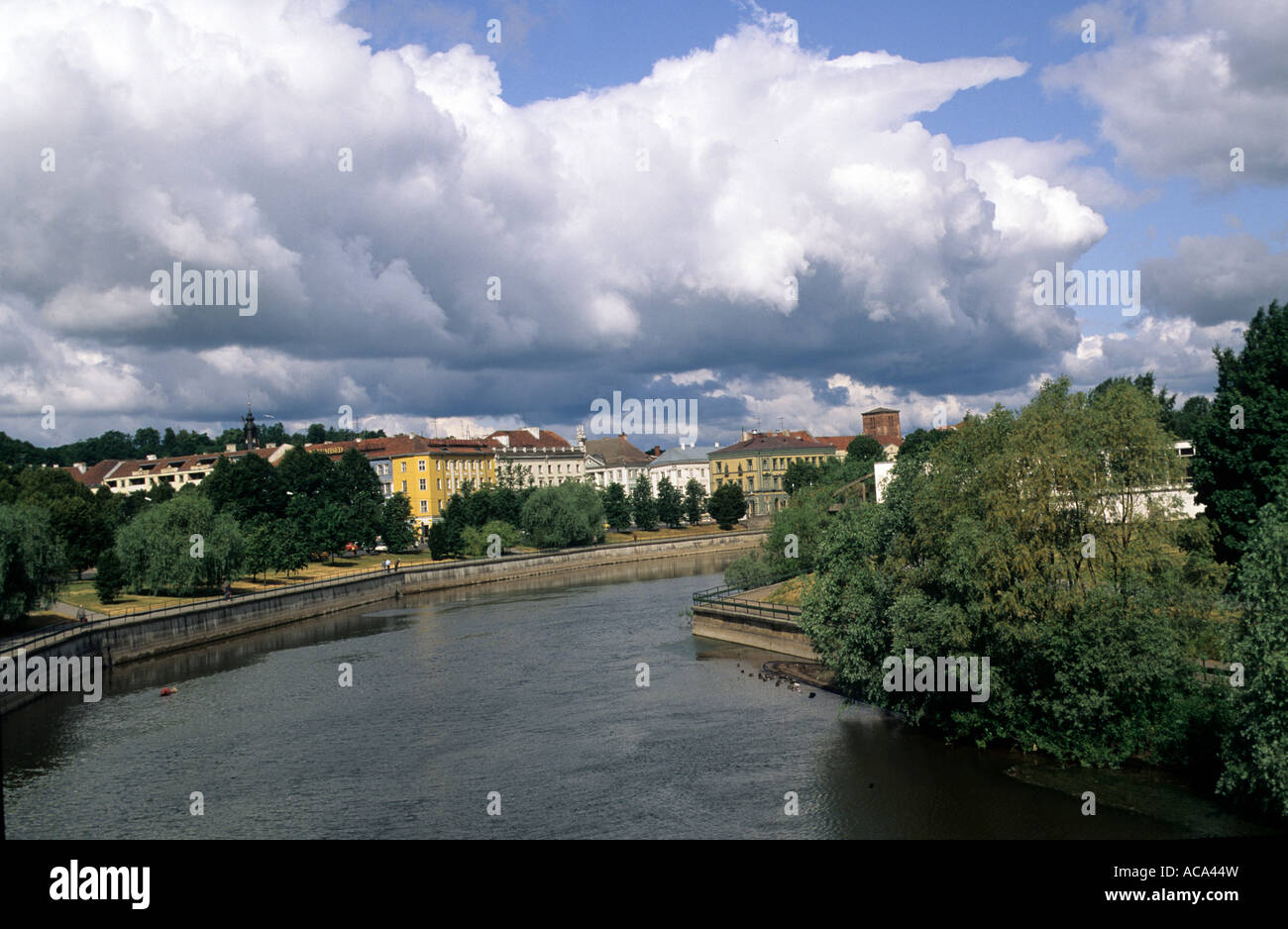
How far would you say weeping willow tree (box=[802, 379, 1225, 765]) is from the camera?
2314 centimetres

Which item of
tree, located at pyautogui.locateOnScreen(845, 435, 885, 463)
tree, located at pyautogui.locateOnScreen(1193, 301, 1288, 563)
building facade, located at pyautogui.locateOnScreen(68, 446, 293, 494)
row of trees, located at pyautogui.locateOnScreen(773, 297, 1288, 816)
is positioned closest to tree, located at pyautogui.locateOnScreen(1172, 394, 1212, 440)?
tree, located at pyautogui.locateOnScreen(1193, 301, 1288, 563)

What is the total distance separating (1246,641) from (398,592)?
202 ft

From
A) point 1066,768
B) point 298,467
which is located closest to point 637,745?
point 1066,768

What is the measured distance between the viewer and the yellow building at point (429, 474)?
11788cm

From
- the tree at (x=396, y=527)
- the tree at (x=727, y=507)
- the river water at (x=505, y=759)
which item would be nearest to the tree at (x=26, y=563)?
the river water at (x=505, y=759)

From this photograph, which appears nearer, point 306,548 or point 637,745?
point 637,745

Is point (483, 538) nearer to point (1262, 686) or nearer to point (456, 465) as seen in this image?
point (456, 465)

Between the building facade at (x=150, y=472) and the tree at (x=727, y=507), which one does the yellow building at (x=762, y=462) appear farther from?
the building facade at (x=150, y=472)

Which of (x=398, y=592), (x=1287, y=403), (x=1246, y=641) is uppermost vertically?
(x=1287, y=403)

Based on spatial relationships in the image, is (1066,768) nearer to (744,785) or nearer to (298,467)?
(744,785)

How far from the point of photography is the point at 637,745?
28406 mm

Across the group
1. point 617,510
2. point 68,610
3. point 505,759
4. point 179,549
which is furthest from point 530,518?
point 505,759

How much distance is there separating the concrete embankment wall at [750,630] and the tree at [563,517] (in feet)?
145
